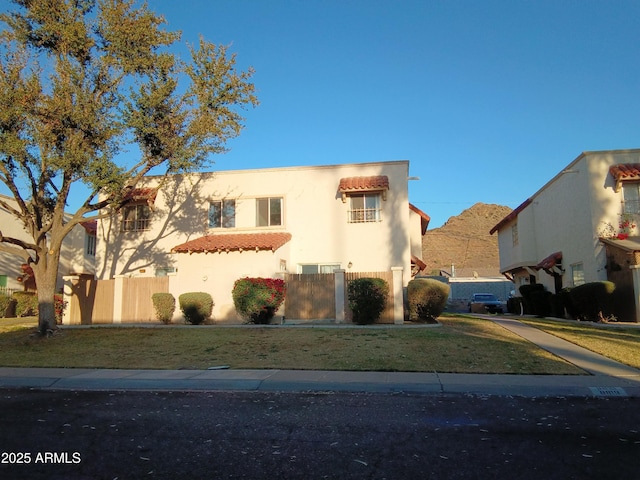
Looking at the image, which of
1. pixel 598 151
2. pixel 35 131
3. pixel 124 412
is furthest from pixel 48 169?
pixel 598 151

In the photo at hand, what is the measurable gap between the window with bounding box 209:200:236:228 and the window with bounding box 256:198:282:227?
1.14m

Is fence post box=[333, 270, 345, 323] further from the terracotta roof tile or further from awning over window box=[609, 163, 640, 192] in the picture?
awning over window box=[609, 163, 640, 192]

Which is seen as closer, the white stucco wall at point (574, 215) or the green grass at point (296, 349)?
the green grass at point (296, 349)

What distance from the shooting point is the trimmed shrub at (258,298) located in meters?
17.4

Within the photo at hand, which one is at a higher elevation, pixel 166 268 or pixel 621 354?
pixel 166 268

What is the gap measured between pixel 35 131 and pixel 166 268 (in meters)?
9.04

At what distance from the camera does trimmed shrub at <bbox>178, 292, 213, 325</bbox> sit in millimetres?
18281

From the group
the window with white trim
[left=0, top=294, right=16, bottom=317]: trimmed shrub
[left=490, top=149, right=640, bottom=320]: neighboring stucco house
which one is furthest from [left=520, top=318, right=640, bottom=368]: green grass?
[left=0, top=294, right=16, bottom=317]: trimmed shrub

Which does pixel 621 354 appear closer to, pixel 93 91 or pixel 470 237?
pixel 93 91

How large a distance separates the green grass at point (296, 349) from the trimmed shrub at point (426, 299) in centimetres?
90

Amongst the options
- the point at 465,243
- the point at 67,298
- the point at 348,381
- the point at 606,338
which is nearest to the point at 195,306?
the point at 67,298

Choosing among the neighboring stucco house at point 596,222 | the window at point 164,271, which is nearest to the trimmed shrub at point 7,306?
the window at point 164,271

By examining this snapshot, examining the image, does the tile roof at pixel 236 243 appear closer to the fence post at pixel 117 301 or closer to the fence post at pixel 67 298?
the fence post at pixel 117 301

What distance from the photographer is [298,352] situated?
38.2ft
